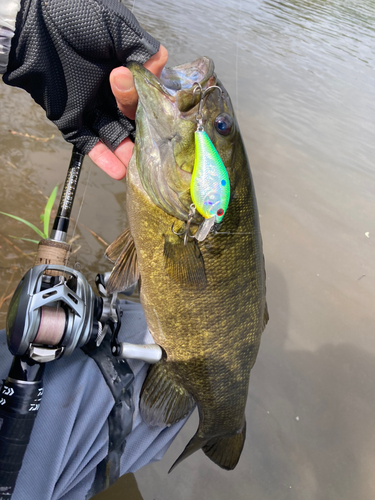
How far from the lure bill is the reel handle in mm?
874

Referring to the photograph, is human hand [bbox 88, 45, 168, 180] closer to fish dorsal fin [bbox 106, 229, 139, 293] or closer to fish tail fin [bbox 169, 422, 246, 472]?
fish dorsal fin [bbox 106, 229, 139, 293]

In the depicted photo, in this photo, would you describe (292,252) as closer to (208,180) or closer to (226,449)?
(226,449)

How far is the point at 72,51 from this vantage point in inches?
58.6

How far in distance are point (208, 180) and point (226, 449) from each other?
54.8 inches

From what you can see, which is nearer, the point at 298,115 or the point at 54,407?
the point at 54,407

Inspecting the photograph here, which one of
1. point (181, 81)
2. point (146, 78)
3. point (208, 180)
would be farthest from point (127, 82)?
point (208, 180)

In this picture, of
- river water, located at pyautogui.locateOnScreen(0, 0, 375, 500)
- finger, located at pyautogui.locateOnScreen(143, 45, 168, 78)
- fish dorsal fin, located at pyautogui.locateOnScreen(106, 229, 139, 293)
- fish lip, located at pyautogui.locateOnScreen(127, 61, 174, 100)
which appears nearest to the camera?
fish lip, located at pyautogui.locateOnScreen(127, 61, 174, 100)

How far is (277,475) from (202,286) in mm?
1495

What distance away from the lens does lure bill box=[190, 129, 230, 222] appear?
1.29m

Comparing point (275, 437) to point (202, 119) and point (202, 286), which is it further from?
point (202, 119)

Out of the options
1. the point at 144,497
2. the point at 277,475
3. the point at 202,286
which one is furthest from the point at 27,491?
the point at 277,475

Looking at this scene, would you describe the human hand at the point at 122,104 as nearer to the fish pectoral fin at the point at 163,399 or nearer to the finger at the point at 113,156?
the finger at the point at 113,156

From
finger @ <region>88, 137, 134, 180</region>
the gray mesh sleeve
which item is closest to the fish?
finger @ <region>88, 137, 134, 180</region>

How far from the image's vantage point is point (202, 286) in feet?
4.96
